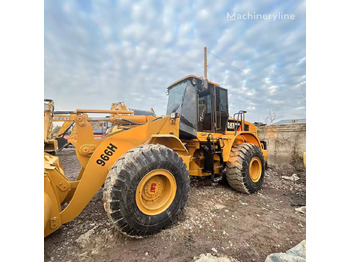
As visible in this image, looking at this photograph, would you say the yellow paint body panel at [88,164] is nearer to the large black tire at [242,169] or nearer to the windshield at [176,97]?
the windshield at [176,97]

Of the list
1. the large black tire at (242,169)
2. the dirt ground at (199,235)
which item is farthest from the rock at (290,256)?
the large black tire at (242,169)

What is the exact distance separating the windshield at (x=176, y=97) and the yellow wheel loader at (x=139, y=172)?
4 centimetres

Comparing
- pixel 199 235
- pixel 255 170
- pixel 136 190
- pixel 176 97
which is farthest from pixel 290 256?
pixel 176 97

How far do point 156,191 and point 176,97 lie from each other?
238 cm

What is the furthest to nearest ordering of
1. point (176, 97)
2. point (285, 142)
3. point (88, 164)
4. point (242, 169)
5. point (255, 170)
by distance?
point (285, 142), point (255, 170), point (176, 97), point (242, 169), point (88, 164)

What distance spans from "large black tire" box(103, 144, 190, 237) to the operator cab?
1301 millimetres

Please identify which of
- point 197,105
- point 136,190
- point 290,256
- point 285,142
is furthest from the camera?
point 285,142

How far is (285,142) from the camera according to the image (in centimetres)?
683

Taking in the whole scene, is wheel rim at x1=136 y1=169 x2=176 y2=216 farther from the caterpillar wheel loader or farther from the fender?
→ the fender

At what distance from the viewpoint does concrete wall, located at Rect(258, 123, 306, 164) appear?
250 inches

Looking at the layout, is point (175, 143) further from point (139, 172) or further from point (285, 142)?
point (285, 142)

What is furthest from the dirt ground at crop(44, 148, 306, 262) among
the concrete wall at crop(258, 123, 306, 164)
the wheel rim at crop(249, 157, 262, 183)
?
the concrete wall at crop(258, 123, 306, 164)
